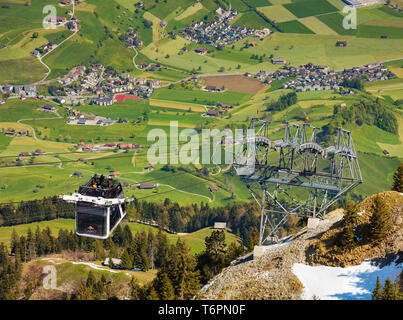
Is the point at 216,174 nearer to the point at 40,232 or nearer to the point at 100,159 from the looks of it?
the point at 100,159

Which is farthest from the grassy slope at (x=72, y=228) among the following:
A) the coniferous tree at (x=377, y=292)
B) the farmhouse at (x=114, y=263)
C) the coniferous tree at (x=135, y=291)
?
the coniferous tree at (x=377, y=292)

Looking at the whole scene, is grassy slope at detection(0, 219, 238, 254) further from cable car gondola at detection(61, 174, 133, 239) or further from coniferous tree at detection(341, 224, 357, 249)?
coniferous tree at detection(341, 224, 357, 249)

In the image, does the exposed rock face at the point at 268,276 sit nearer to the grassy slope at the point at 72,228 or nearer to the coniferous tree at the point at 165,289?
the coniferous tree at the point at 165,289

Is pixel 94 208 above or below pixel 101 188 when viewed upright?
below

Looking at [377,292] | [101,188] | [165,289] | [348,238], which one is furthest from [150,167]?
[377,292]

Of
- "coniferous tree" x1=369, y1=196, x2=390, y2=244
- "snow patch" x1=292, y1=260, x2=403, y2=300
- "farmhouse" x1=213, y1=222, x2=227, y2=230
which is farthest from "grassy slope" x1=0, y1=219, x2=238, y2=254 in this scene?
"coniferous tree" x1=369, y1=196, x2=390, y2=244

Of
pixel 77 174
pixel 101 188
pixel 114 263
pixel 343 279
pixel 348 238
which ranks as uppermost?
pixel 101 188

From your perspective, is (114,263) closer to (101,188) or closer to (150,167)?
(101,188)
